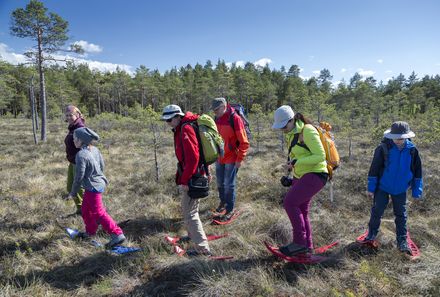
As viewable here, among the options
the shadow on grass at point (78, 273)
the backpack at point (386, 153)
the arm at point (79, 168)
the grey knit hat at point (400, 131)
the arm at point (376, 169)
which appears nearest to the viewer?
the shadow on grass at point (78, 273)

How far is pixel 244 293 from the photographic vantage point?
9.41 feet

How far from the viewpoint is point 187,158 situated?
3279 millimetres

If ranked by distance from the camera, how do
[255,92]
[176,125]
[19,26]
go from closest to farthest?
[176,125] < [19,26] < [255,92]

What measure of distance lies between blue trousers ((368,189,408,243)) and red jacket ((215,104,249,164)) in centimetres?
197

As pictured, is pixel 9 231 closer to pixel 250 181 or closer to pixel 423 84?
pixel 250 181

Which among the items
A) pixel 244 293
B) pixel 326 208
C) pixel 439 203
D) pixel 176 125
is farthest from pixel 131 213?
pixel 439 203

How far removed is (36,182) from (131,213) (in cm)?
385

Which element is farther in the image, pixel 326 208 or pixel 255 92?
pixel 255 92

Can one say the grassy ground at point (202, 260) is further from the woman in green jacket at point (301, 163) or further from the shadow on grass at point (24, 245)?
the woman in green jacket at point (301, 163)

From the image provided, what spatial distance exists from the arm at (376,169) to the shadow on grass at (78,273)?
323 centimetres

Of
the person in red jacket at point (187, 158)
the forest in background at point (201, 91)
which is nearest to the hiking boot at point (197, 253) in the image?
the person in red jacket at point (187, 158)

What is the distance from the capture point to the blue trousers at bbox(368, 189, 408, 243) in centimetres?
358

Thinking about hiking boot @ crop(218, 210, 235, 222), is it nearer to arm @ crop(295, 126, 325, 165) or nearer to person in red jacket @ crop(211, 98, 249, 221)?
person in red jacket @ crop(211, 98, 249, 221)

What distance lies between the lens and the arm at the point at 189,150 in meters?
3.26
